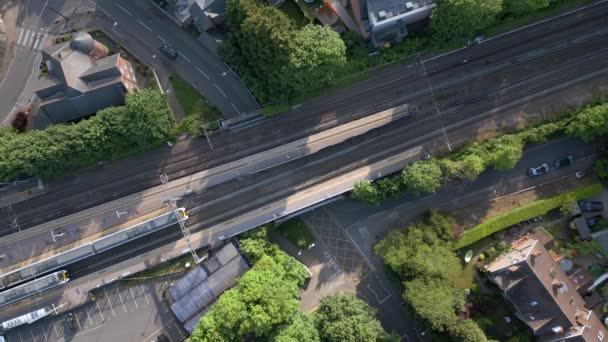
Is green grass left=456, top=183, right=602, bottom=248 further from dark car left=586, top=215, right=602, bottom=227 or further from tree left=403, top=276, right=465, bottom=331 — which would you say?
tree left=403, top=276, right=465, bottom=331

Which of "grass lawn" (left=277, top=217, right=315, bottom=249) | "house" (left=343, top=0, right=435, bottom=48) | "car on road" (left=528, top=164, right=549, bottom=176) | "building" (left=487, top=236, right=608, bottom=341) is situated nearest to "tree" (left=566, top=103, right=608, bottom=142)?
"car on road" (left=528, top=164, right=549, bottom=176)

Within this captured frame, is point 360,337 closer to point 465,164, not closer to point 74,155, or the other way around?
point 465,164

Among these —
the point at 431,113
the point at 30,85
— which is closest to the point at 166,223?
the point at 30,85

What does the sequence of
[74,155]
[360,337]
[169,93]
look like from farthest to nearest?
[169,93] → [74,155] → [360,337]

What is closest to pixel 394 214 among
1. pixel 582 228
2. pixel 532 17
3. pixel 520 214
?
pixel 520 214

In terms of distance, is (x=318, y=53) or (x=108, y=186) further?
(x=108, y=186)

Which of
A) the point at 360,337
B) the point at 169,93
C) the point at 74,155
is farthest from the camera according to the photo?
the point at 169,93

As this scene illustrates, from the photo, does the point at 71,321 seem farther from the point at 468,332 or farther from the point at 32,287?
the point at 468,332

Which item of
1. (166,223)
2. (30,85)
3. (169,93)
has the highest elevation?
(30,85)
